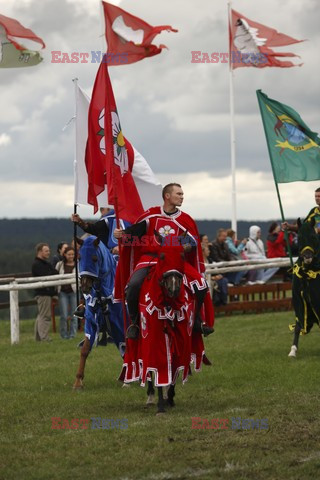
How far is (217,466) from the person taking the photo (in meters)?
8.37

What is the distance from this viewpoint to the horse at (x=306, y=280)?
14859 mm

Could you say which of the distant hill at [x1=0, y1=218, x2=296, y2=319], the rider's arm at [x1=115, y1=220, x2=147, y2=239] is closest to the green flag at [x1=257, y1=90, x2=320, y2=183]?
the rider's arm at [x1=115, y1=220, x2=147, y2=239]

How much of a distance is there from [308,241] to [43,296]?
279 inches

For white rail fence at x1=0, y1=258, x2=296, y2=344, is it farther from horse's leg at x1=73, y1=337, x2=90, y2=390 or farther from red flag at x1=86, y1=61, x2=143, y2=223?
red flag at x1=86, y1=61, x2=143, y2=223

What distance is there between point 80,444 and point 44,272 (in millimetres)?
11709

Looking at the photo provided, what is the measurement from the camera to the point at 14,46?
20.5 m

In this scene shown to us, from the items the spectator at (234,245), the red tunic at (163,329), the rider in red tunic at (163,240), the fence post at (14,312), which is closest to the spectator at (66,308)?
the fence post at (14,312)

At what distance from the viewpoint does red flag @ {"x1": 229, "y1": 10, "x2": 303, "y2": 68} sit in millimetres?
28453

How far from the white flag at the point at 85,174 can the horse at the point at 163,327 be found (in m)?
2.39

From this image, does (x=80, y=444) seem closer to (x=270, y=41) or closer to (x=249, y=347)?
(x=249, y=347)

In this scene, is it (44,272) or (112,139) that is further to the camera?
(44,272)

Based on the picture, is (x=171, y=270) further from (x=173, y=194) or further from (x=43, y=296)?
(x=43, y=296)

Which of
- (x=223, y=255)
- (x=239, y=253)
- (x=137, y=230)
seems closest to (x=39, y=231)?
(x=239, y=253)

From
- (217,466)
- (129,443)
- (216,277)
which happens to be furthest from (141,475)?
(216,277)
